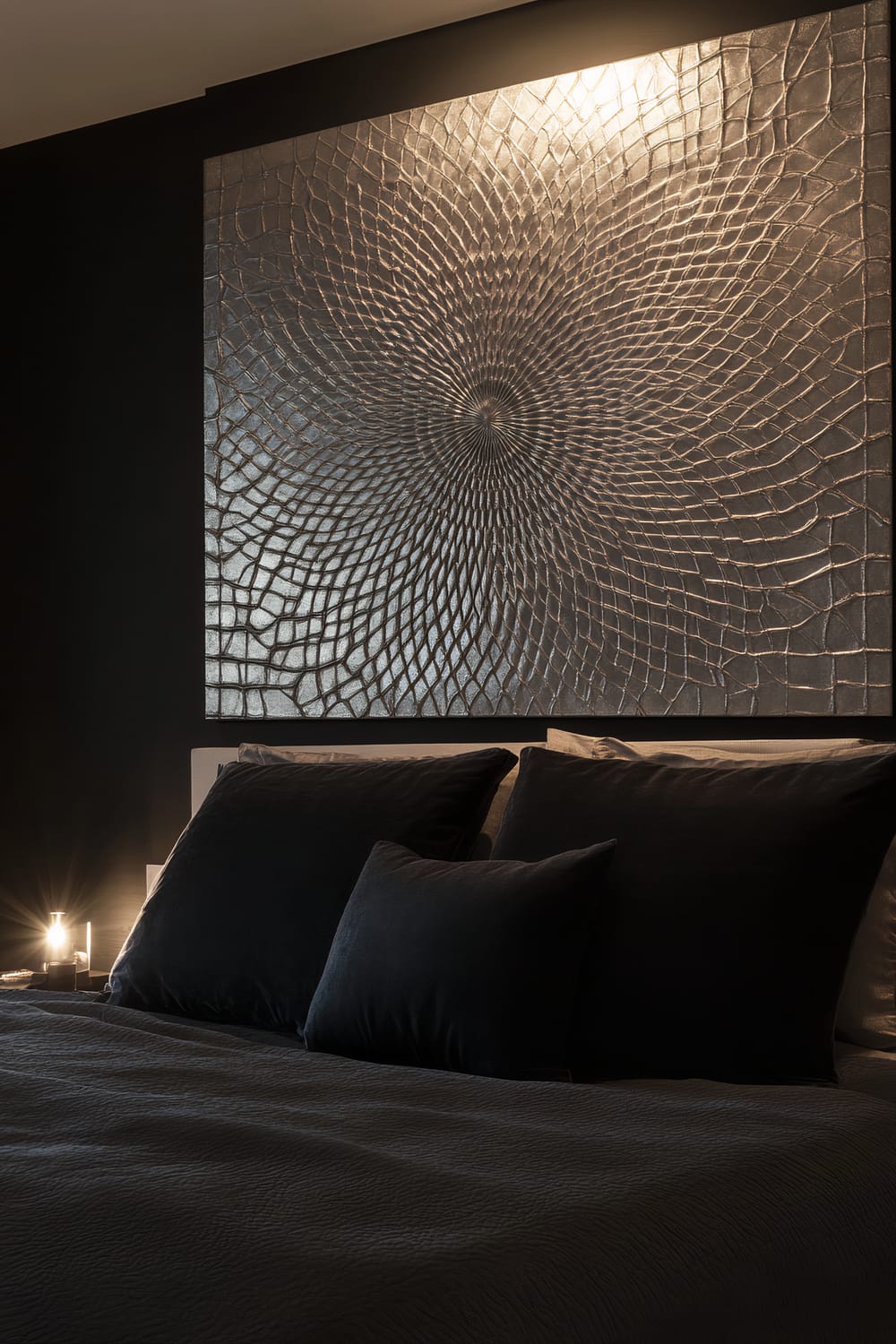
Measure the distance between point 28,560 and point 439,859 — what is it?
7.15 ft

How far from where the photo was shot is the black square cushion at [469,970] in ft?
6.23

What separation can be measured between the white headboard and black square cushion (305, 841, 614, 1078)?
2.98 ft

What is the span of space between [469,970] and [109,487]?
235 cm

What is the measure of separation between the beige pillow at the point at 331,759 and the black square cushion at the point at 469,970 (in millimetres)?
431

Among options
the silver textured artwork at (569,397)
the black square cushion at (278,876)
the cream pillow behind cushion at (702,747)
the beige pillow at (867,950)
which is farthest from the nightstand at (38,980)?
the beige pillow at (867,950)

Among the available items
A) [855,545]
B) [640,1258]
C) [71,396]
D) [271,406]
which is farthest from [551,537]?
[640,1258]

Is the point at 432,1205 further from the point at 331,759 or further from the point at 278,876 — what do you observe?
the point at 331,759

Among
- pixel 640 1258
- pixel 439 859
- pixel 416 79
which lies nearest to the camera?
pixel 640 1258

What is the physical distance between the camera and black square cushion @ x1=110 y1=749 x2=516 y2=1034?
7.45 ft

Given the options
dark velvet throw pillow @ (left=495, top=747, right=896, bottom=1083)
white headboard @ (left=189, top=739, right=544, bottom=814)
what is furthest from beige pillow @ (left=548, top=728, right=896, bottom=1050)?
white headboard @ (left=189, top=739, right=544, bottom=814)

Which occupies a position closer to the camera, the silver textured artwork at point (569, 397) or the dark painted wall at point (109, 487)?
the silver textured artwork at point (569, 397)

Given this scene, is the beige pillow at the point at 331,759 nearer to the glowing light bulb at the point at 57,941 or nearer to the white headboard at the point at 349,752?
the white headboard at the point at 349,752

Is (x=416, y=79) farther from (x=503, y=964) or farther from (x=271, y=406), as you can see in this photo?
(x=503, y=964)

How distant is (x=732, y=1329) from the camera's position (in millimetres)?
1265
